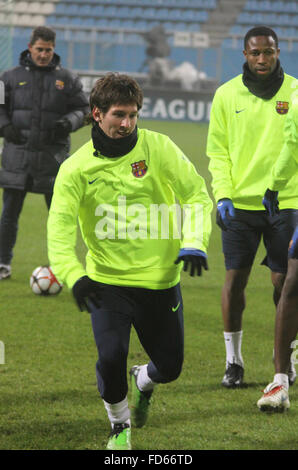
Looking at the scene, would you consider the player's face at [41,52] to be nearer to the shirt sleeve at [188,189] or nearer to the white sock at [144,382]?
the shirt sleeve at [188,189]

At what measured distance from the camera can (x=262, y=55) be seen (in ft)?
14.1

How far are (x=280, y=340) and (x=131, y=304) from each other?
1079mm

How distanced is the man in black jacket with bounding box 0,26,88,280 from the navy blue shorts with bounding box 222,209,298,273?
9.17ft

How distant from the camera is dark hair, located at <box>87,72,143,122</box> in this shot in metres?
3.19

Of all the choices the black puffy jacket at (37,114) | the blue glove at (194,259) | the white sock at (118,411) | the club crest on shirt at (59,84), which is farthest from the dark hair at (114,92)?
the club crest on shirt at (59,84)

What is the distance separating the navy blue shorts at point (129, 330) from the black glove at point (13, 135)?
153 inches

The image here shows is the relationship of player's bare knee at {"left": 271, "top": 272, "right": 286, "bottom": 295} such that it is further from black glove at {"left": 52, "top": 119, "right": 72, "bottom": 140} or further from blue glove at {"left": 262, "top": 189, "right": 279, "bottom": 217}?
black glove at {"left": 52, "top": 119, "right": 72, "bottom": 140}

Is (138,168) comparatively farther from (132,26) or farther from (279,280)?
(132,26)

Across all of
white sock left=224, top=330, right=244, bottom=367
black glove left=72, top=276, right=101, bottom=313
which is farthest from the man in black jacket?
black glove left=72, top=276, right=101, bottom=313

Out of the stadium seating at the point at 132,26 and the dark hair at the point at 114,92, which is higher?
the dark hair at the point at 114,92

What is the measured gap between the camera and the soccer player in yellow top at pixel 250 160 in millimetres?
4316

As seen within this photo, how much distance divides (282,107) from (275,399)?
1.64 meters

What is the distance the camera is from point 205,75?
24781 mm

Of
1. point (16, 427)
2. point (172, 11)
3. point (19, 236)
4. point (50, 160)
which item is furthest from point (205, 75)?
point (16, 427)
